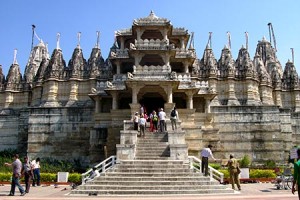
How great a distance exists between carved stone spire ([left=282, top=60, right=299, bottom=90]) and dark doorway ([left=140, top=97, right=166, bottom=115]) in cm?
1857

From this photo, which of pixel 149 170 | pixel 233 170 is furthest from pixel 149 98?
pixel 233 170

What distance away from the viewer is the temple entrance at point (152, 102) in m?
31.2

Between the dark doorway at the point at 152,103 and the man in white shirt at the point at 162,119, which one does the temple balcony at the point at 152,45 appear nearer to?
the dark doorway at the point at 152,103

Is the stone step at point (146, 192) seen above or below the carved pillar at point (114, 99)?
below

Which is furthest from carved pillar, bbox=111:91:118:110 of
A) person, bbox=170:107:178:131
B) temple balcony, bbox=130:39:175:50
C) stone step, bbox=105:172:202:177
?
stone step, bbox=105:172:202:177

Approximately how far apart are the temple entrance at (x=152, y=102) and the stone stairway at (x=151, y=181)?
1218cm

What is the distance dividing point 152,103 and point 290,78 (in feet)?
65.3

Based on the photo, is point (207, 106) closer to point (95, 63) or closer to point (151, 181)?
point (95, 63)

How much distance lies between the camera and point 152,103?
31.5 metres

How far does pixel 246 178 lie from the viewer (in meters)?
22.0

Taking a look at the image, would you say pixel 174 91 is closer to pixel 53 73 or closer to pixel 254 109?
pixel 254 109

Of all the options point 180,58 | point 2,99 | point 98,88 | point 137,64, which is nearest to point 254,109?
point 180,58


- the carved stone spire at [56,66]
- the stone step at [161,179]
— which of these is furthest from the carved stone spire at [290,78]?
the stone step at [161,179]

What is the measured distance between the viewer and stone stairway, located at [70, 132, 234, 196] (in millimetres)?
15320
